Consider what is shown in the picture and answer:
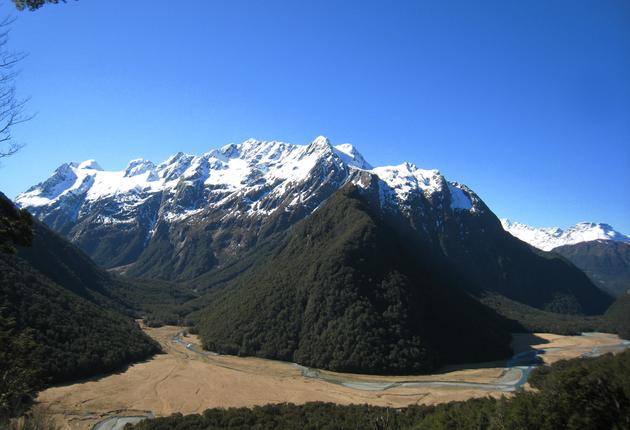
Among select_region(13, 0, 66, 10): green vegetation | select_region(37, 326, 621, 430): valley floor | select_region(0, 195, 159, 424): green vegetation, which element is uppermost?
select_region(13, 0, 66, 10): green vegetation

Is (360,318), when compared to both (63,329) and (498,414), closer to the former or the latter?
(498,414)

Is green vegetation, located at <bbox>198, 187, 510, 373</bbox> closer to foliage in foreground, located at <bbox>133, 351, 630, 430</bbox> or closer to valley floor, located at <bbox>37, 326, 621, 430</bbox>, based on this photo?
valley floor, located at <bbox>37, 326, 621, 430</bbox>

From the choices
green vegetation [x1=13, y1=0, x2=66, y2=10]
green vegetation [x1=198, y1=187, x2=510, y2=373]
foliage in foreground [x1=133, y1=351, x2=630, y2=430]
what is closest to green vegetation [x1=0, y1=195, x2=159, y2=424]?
green vegetation [x1=198, y1=187, x2=510, y2=373]

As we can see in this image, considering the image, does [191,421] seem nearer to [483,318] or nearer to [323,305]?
[323,305]

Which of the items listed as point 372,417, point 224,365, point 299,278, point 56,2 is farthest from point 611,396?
point 299,278

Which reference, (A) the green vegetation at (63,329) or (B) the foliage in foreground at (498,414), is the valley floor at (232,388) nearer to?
(A) the green vegetation at (63,329)

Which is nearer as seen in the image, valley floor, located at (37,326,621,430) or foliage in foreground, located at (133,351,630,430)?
foliage in foreground, located at (133,351,630,430)

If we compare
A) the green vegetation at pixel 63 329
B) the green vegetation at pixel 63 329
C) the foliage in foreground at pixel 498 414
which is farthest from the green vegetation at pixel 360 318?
the foliage in foreground at pixel 498 414
